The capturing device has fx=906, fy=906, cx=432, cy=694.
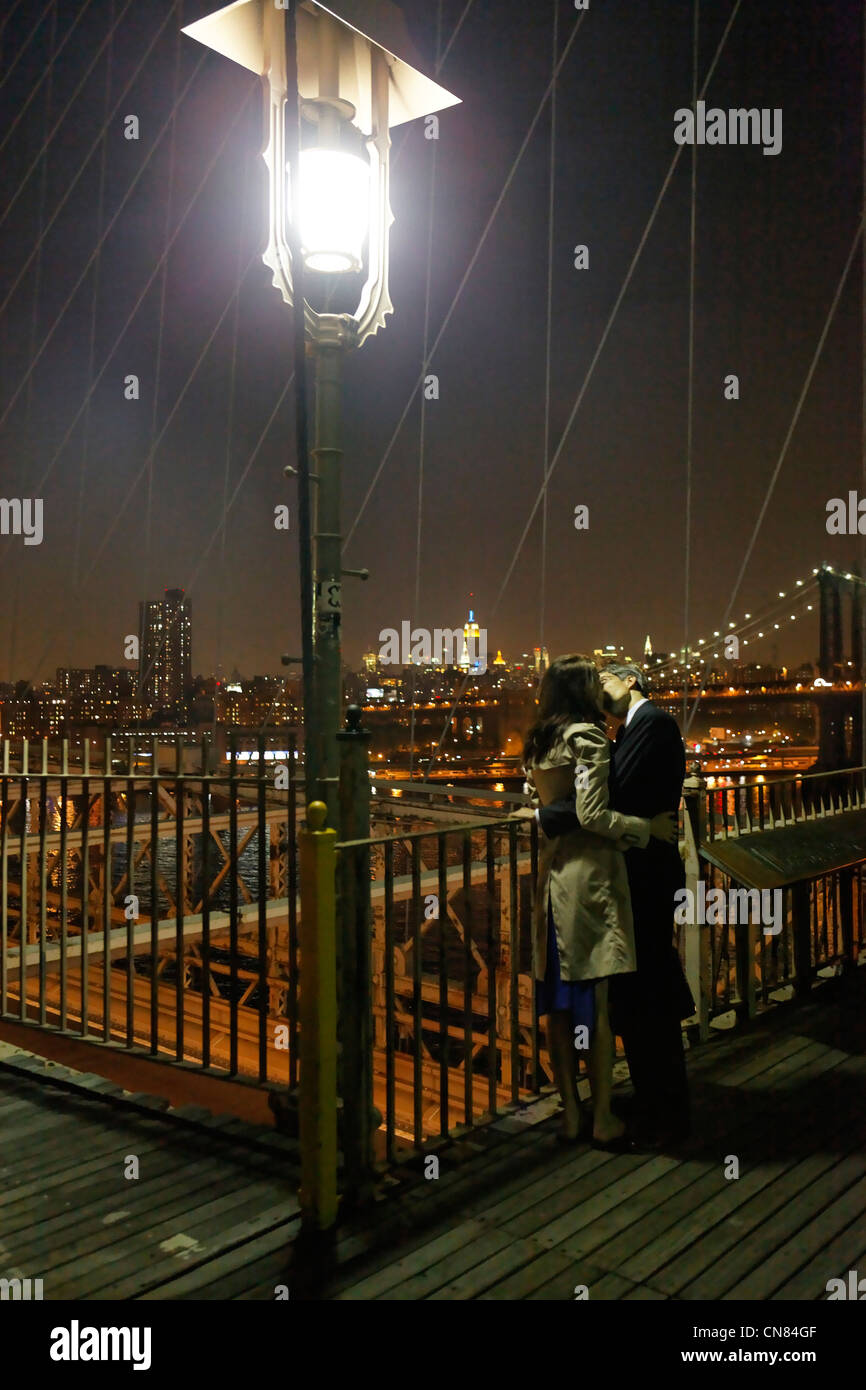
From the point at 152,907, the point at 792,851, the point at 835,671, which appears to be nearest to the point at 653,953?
the point at 792,851

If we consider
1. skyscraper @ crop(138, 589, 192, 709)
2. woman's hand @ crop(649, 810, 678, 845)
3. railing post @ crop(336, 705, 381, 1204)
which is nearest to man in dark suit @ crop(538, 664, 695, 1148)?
woman's hand @ crop(649, 810, 678, 845)

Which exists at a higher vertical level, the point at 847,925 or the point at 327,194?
the point at 327,194

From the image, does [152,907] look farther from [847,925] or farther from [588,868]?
[847,925]

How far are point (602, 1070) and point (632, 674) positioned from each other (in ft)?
4.45

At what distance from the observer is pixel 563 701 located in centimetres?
298

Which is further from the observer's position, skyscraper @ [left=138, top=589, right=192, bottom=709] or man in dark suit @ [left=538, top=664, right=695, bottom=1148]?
skyscraper @ [left=138, top=589, right=192, bottom=709]

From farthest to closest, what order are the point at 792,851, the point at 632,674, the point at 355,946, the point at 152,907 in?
the point at 792,851
the point at 152,907
the point at 632,674
the point at 355,946

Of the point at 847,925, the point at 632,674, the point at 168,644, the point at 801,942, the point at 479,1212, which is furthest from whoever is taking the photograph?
the point at 168,644

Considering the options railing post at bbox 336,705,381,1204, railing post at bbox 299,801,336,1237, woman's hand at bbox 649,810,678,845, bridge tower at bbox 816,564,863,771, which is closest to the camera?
railing post at bbox 299,801,336,1237

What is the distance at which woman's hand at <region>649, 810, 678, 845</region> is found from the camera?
305 cm

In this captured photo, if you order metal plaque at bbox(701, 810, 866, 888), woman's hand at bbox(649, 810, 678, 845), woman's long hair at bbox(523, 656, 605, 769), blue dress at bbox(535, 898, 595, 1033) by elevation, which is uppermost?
woman's long hair at bbox(523, 656, 605, 769)

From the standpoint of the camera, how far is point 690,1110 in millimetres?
3244

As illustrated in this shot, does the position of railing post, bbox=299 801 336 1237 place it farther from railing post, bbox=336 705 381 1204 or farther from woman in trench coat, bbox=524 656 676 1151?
woman in trench coat, bbox=524 656 676 1151

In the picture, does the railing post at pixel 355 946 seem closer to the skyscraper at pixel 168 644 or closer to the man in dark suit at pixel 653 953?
the man in dark suit at pixel 653 953
